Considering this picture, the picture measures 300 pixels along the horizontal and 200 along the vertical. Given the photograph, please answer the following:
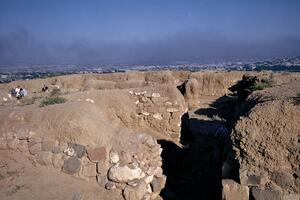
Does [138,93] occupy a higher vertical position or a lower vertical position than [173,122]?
higher

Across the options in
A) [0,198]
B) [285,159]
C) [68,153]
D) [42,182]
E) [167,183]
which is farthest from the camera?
[167,183]

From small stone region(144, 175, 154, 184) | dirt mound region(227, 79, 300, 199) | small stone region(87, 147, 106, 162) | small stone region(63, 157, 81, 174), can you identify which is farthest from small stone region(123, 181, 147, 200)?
dirt mound region(227, 79, 300, 199)

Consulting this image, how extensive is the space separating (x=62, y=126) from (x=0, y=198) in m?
2.17

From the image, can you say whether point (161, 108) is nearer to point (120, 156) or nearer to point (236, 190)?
point (120, 156)

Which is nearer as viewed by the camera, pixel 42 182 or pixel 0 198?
pixel 0 198

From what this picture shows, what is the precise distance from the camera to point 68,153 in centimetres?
790

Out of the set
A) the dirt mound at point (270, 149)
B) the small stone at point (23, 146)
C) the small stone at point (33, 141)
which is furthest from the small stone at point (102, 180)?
the dirt mound at point (270, 149)

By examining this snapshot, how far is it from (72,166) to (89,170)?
41 centimetres

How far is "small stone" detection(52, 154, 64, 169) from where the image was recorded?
7906 mm

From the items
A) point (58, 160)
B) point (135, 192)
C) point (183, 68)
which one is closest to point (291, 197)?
point (135, 192)

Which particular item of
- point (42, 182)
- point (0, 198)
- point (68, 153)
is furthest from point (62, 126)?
point (0, 198)

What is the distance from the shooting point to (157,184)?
8.42m

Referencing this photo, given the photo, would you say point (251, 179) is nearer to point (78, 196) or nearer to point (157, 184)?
point (157, 184)

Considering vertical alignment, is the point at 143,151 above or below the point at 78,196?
above
